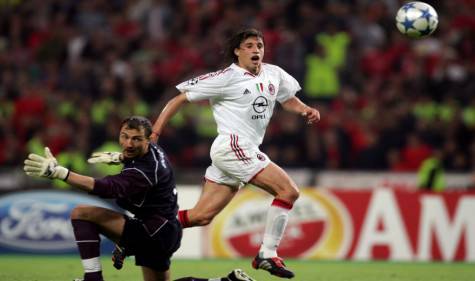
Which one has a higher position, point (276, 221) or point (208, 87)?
point (208, 87)

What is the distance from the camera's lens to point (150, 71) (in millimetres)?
17469

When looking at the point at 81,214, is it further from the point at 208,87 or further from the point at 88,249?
the point at 208,87

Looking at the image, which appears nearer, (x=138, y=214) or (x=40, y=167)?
(x=40, y=167)

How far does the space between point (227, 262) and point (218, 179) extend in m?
3.58

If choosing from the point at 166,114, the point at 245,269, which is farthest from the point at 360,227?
the point at 166,114

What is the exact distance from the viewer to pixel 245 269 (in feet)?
37.0

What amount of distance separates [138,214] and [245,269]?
3.84 m

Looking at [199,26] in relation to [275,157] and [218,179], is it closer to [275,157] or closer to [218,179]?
[275,157]

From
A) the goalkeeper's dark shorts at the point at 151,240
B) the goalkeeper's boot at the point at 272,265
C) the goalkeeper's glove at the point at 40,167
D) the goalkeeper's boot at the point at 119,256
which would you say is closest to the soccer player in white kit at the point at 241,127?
the goalkeeper's boot at the point at 272,265

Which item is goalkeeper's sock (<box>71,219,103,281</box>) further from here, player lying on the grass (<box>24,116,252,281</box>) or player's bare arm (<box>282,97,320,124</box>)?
player's bare arm (<box>282,97,320,124</box>)

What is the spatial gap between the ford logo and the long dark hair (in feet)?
15.3

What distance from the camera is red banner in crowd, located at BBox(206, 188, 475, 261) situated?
13.3m

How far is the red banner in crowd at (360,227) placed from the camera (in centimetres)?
1333

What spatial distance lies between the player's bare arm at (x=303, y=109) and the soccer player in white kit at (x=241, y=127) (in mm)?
11
